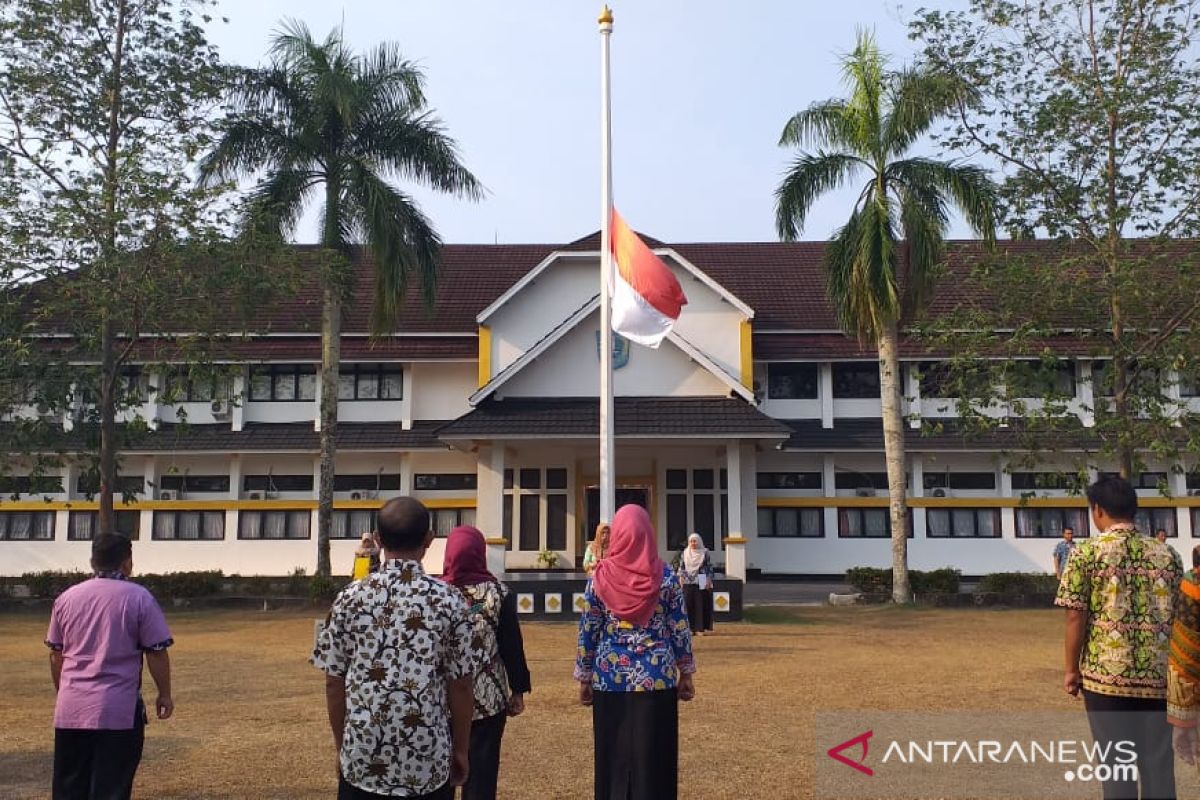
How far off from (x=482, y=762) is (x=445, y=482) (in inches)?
940

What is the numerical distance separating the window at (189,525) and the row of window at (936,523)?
1535 centimetres

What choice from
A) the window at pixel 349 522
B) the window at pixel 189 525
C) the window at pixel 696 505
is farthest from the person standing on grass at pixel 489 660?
the window at pixel 189 525

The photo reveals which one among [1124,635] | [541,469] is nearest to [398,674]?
[1124,635]

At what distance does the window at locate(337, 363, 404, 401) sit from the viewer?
2933 centimetres

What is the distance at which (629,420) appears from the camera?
76.9 ft

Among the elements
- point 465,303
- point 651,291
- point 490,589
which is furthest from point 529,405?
point 490,589

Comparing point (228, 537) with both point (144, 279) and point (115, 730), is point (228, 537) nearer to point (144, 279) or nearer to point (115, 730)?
point (144, 279)

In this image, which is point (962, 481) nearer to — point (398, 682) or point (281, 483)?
point (281, 483)

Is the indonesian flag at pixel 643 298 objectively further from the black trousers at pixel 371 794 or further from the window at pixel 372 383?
the window at pixel 372 383

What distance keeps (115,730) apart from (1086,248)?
44.2 feet

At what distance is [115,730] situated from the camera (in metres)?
5.03

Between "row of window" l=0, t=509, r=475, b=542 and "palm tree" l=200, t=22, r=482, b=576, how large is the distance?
20.1 feet

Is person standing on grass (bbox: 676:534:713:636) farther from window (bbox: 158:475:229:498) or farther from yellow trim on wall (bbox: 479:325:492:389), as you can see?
window (bbox: 158:475:229:498)

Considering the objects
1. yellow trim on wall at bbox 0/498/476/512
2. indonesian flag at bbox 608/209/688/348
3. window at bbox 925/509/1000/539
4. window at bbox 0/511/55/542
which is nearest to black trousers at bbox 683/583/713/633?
indonesian flag at bbox 608/209/688/348
